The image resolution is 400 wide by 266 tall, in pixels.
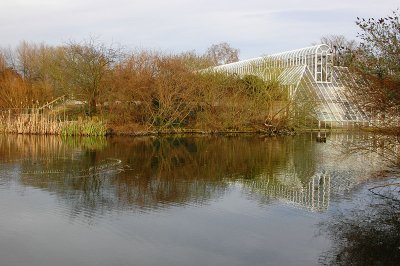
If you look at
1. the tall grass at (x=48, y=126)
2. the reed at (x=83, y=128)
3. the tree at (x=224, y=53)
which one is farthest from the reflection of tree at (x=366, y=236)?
the tree at (x=224, y=53)

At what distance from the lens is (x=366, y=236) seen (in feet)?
30.9

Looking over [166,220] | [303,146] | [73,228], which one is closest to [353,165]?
[303,146]

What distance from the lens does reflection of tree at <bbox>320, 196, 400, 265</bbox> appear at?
816cm

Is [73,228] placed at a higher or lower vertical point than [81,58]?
lower

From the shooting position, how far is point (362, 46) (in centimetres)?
1066

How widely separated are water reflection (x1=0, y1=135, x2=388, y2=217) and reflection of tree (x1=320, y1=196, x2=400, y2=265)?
1.23 metres

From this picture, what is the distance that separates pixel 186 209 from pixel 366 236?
4177 mm

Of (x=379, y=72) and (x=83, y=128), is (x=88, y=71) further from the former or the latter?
(x=379, y=72)

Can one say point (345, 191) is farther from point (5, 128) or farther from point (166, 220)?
point (5, 128)

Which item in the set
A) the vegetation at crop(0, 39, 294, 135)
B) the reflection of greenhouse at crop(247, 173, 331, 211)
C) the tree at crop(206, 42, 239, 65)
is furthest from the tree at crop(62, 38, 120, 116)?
the tree at crop(206, 42, 239, 65)

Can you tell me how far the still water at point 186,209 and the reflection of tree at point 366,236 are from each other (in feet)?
0.12

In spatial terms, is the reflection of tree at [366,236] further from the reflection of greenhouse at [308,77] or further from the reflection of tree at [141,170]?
the reflection of greenhouse at [308,77]

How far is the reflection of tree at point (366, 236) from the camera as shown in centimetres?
816

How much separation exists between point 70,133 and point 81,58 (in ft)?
25.6
